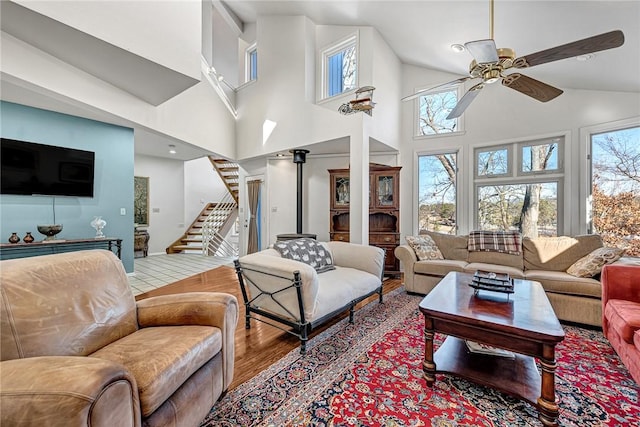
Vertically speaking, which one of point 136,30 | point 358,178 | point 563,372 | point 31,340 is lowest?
point 563,372

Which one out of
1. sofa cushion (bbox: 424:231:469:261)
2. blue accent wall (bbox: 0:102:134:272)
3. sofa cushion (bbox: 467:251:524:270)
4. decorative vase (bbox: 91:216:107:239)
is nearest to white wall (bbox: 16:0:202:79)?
blue accent wall (bbox: 0:102:134:272)

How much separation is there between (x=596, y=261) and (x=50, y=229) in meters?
6.67

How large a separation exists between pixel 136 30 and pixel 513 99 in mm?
5155

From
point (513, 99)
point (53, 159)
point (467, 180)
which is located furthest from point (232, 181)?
point (513, 99)

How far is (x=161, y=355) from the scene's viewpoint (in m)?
1.25

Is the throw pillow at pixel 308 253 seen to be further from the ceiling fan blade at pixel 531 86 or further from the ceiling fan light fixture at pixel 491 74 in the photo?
the ceiling fan blade at pixel 531 86

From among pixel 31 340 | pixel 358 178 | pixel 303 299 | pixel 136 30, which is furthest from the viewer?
pixel 358 178

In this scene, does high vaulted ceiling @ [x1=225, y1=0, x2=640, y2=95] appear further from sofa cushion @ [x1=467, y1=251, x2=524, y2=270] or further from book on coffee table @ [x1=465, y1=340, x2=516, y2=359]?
book on coffee table @ [x1=465, y1=340, x2=516, y2=359]

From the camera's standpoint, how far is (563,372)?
76.8 inches

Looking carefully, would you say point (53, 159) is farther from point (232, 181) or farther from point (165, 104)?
point (232, 181)

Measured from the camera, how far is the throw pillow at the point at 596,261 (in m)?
2.76

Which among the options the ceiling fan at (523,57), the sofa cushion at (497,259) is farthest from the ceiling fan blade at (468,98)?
the sofa cushion at (497,259)

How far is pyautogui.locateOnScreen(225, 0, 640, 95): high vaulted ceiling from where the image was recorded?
2.49 metres

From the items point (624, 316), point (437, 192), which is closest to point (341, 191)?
point (437, 192)
